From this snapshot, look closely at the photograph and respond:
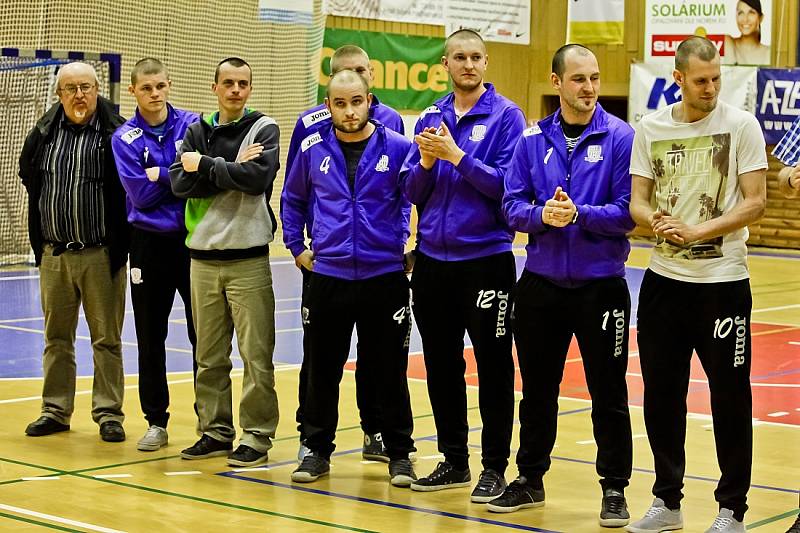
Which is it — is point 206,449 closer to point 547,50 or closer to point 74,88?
point 74,88

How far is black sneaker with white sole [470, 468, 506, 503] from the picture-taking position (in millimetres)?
6230

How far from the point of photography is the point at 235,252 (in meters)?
7.09

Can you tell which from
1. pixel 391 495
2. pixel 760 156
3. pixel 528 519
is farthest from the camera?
pixel 391 495

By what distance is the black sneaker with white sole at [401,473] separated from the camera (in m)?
6.57

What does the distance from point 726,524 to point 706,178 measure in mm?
1443

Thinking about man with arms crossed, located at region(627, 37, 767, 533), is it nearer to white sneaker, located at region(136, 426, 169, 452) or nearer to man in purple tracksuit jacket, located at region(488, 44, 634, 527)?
man in purple tracksuit jacket, located at region(488, 44, 634, 527)

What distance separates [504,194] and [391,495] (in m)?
1.59

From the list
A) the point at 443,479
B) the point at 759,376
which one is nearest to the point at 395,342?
the point at 443,479

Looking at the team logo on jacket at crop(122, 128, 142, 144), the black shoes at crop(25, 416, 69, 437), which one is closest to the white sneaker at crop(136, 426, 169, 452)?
the black shoes at crop(25, 416, 69, 437)

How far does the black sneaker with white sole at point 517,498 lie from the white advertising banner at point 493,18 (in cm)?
1818

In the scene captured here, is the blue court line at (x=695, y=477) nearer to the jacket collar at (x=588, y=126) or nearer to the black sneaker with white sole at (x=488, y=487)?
the black sneaker with white sole at (x=488, y=487)

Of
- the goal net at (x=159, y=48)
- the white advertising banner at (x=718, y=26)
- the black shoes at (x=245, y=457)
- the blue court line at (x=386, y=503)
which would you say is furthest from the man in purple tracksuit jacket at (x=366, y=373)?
the white advertising banner at (x=718, y=26)

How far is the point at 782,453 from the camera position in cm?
743

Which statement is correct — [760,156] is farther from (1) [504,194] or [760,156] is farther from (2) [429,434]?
(2) [429,434]
